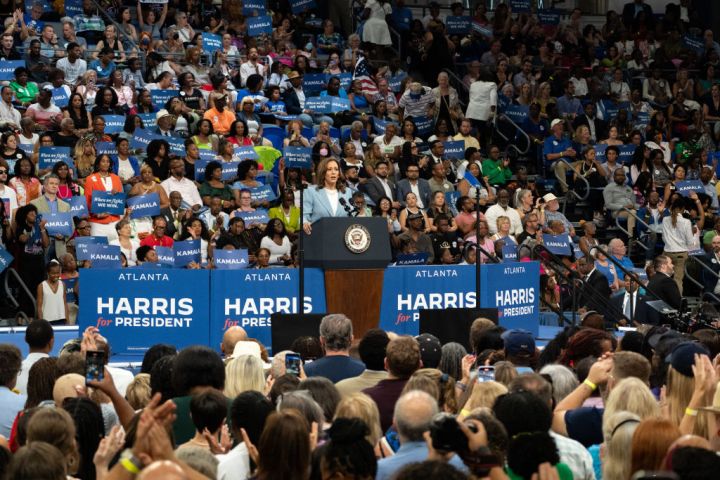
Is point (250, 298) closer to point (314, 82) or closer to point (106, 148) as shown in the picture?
point (106, 148)

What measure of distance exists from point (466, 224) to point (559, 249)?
1.42 meters

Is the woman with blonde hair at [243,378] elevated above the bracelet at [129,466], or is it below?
below

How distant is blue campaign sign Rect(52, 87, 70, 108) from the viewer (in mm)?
19219

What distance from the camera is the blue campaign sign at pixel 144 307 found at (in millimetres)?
13336

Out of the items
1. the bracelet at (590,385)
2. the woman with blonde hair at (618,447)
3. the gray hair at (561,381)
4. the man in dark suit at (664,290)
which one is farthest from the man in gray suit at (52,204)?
the woman with blonde hair at (618,447)

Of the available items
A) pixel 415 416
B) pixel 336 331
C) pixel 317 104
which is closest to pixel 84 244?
pixel 336 331

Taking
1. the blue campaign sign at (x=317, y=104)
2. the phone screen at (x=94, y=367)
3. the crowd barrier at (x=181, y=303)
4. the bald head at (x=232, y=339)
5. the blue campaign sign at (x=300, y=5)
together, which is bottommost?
the crowd barrier at (x=181, y=303)

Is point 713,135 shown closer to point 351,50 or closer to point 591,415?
point 351,50

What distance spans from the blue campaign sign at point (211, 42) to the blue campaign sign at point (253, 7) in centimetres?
177

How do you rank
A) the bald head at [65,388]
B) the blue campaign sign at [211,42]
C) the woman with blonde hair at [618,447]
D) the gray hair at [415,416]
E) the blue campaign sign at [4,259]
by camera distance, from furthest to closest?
the blue campaign sign at [211,42] < the blue campaign sign at [4,259] < the bald head at [65,388] < the gray hair at [415,416] < the woman with blonde hair at [618,447]

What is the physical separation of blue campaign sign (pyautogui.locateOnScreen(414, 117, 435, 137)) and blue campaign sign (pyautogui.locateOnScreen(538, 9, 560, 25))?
5.86 metres

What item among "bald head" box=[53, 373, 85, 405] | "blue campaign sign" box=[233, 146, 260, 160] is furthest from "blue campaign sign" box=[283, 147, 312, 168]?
"bald head" box=[53, 373, 85, 405]

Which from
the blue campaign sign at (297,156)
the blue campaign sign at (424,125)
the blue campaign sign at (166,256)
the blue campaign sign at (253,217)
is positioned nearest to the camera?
the blue campaign sign at (166,256)

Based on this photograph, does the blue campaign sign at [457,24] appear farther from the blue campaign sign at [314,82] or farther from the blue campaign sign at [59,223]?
the blue campaign sign at [59,223]
